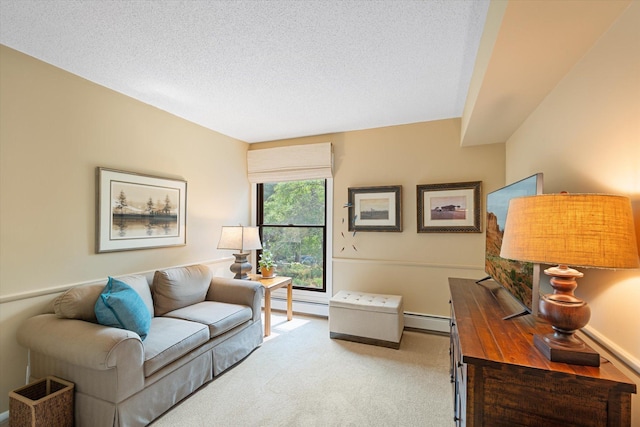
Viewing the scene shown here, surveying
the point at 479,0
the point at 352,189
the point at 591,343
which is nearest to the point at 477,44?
the point at 479,0

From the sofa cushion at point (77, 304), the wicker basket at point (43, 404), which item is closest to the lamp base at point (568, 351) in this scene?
the wicker basket at point (43, 404)

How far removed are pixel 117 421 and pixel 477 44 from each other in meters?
3.27

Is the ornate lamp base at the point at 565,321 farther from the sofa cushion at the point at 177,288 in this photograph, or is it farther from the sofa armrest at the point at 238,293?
the sofa cushion at the point at 177,288

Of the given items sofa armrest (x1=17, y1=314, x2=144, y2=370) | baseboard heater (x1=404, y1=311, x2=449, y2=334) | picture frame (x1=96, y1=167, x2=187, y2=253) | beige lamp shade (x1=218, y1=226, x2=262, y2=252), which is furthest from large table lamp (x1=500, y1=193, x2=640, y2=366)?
picture frame (x1=96, y1=167, x2=187, y2=253)

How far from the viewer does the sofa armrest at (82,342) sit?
1.68m

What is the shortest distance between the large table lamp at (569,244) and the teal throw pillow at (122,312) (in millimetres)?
2335

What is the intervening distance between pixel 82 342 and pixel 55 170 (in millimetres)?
1372

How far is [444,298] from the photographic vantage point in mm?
3377

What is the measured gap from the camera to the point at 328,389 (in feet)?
7.61

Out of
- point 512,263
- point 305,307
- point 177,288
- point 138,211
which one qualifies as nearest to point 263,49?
point 138,211

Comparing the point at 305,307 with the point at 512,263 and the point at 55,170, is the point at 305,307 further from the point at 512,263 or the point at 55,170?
the point at 55,170

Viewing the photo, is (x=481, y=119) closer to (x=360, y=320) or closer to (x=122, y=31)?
(x=360, y=320)

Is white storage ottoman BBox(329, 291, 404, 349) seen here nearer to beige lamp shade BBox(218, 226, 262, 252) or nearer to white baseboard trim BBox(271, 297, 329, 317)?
white baseboard trim BBox(271, 297, 329, 317)

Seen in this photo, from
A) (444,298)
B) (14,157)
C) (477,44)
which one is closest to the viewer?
(477,44)
